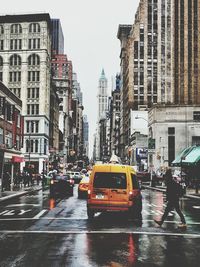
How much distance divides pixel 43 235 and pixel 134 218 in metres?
5.90

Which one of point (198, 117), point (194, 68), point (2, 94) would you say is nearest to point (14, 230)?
point (2, 94)

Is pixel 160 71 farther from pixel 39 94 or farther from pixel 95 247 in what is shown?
pixel 95 247

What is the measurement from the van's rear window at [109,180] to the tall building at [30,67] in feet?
251

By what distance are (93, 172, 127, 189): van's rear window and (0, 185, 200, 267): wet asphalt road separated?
1335 mm

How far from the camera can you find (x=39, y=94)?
3716 inches

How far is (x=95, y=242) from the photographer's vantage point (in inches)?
486

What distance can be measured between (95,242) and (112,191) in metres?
5.74

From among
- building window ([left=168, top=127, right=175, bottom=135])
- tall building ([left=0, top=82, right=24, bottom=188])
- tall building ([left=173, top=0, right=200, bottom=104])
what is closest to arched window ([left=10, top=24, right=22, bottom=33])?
tall building ([left=0, top=82, right=24, bottom=188])

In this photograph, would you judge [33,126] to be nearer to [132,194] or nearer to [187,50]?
[187,50]

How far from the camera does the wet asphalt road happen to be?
983 centimetres

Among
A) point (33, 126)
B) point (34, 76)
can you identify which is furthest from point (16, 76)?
point (33, 126)

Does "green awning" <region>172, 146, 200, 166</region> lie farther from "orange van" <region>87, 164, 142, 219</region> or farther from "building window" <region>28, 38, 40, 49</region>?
"building window" <region>28, 38, 40, 49</region>

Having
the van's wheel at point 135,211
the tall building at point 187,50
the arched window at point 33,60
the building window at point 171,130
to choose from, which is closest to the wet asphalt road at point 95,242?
the van's wheel at point 135,211

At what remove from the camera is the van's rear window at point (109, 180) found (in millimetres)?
18156
